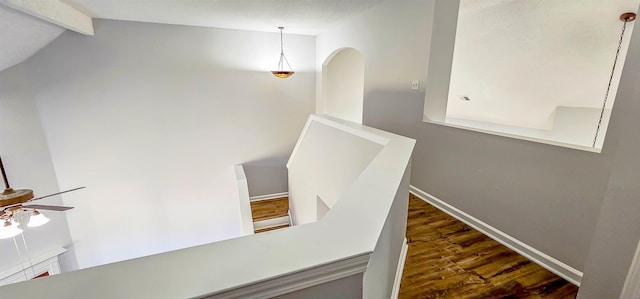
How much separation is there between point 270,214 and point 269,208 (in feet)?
0.69

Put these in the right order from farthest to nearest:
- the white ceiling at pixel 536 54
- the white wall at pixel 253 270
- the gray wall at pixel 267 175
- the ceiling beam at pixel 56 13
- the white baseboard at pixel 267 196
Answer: the white baseboard at pixel 267 196 < the gray wall at pixel 267 175 < the white ceiling at pixel 536 54 < the ceiling beam at pixel 56 13 < the white wall at pixel 253 270

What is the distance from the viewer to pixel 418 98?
2.79 metres

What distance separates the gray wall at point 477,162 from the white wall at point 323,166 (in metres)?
0.78

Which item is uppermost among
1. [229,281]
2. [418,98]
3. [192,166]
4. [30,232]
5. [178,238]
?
[418,98]

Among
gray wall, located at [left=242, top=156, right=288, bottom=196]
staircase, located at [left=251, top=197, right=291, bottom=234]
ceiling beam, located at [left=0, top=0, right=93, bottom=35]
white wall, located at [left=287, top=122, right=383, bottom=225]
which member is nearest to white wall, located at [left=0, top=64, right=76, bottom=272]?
ceiling beam, located at [left=0, top=0, right=93, bottom=35]

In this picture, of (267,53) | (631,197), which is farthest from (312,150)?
(631,197)

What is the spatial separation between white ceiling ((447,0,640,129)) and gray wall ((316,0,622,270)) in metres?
1.22

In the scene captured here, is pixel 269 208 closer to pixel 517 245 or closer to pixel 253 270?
pixel 517 245

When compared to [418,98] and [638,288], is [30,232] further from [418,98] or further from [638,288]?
[638,288]

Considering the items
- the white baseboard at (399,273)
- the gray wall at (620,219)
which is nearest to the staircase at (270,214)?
the white baseboard at (399,273)

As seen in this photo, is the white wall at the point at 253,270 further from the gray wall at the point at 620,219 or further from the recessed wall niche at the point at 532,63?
the recessed wall niche at the point at 532,63

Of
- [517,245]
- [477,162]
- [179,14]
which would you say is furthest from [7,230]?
[517,245]

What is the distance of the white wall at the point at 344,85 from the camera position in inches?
207

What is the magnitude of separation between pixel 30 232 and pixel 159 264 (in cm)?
513
